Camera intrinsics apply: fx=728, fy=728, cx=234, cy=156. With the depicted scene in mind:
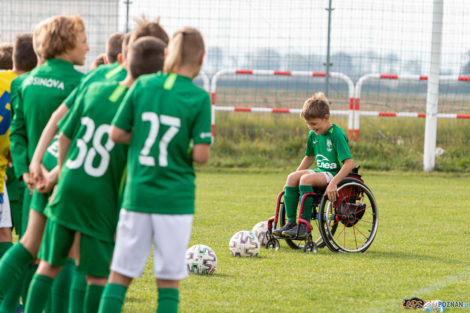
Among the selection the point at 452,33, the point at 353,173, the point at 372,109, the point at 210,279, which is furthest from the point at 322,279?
the point at 452,33

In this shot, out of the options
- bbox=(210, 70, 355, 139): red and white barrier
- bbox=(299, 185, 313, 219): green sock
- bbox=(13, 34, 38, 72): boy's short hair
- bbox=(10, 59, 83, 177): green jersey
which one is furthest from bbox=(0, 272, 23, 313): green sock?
bbox=(210, 70, 355, 139): red and white barrier

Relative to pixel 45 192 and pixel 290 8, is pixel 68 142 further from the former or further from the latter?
pixel 290 8

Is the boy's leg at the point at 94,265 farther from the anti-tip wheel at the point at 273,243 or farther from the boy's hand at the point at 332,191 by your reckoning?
the anti-tip wheel at the point at 273,243

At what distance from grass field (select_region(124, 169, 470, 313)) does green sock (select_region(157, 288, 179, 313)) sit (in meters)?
1.07

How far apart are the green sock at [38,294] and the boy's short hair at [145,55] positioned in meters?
1.06

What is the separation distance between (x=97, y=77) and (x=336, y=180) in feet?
10.3

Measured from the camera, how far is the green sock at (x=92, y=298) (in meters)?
3.36

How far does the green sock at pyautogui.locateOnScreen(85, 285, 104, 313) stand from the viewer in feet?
11.0

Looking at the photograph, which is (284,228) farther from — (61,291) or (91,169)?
(91,169)

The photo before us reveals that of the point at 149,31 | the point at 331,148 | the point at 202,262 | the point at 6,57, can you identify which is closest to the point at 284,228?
the point at 331,148

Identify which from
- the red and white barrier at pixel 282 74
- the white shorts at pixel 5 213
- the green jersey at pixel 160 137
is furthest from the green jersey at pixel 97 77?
the red and white barrier at pixel 282 74

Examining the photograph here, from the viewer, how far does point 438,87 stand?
13461mm

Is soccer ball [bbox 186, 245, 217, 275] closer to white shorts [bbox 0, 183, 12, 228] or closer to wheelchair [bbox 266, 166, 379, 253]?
wheelchair [bbox 266, 166, 379, 253]

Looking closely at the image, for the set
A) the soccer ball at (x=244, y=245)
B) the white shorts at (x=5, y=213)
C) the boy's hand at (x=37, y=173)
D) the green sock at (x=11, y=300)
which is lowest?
the soccer ball at (x=244, y=245)
